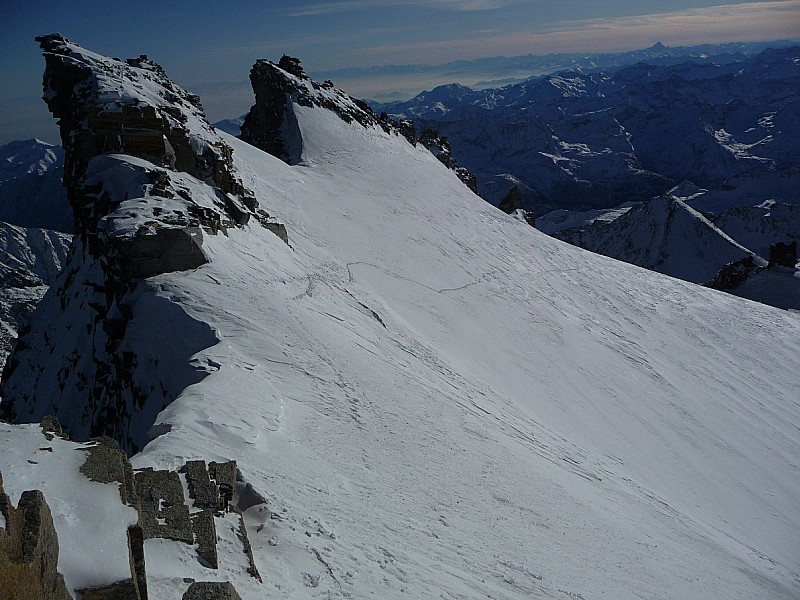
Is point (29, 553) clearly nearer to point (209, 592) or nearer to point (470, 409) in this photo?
point (209, 592)

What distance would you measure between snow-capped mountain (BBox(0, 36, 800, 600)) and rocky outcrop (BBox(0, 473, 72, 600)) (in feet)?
1.14

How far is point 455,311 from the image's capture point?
32.3 m

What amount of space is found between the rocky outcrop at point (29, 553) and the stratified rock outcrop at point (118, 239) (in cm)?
856

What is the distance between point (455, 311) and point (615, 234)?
17032 cm

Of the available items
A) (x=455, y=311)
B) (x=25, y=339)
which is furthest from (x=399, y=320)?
(x=25, y=339)

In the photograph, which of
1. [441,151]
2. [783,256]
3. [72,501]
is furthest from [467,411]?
[783,256]

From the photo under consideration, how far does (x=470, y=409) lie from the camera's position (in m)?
20.3

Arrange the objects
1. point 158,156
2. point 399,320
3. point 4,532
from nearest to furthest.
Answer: point 4,532
point 158,156
point 399,320

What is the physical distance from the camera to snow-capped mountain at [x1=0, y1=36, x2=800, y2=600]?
1026 cm

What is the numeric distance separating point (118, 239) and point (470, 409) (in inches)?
517

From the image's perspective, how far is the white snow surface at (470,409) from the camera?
11062mm

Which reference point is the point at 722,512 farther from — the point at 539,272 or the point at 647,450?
the point at 539,272

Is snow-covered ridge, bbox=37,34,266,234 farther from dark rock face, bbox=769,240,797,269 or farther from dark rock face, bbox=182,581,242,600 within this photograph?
dark rock face, bbox=769,240,797,269

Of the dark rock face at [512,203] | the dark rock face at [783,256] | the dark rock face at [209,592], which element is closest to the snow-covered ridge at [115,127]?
the dark rock face at [209,592]
